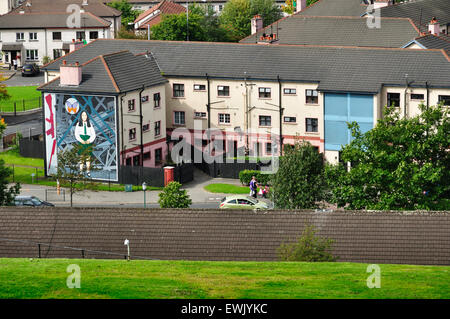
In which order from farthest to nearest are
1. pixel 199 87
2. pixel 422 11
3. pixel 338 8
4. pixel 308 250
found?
1. pixel 338 8
2. pixel 422 11
3. pixel 199 87
4. pixel 308 250

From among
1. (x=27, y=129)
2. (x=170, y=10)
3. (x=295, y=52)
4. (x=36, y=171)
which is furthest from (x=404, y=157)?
(x=170, y=10)

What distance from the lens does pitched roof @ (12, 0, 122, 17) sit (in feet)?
458

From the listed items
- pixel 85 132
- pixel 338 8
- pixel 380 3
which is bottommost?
pixel 85 132

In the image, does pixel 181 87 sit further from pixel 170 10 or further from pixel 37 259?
pixel 170 10

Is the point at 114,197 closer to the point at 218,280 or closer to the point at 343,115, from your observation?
the point at 343,115

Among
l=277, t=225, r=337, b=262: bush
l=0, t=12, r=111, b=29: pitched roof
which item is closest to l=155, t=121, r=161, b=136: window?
l=277, t=225, r=337, b=262: bush

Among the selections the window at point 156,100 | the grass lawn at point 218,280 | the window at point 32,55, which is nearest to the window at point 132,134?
the window at point 156,100

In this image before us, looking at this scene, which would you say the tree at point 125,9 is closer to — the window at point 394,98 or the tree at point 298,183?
the window at point 394,98

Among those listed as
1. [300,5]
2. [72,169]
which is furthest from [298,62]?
[300,5]

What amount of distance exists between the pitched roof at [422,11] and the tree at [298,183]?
4742cm

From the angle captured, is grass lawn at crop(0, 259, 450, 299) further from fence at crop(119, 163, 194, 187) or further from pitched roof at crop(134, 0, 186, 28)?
pitched roof at crop(134, 0, 186, 28)

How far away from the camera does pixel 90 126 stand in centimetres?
7719

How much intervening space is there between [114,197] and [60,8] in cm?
7382

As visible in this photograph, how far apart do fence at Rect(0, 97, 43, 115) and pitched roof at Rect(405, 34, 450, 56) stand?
1531 inches
